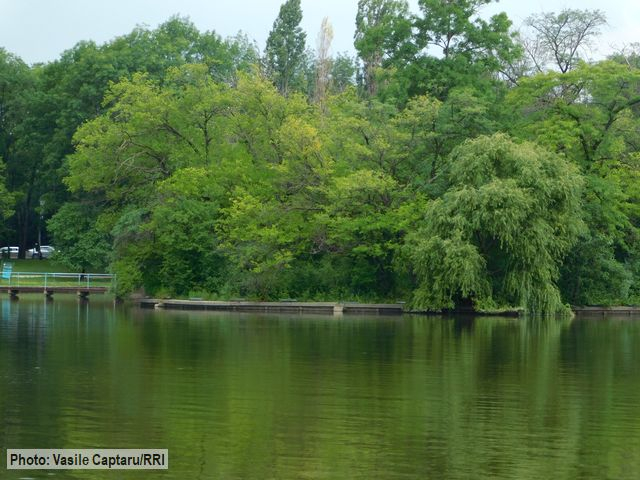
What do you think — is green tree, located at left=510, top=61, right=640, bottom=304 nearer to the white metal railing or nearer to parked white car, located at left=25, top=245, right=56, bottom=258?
the white metal railing

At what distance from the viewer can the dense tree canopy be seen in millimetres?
51062

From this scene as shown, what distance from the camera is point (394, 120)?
188 feet

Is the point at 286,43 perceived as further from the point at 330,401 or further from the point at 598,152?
the point at 330,401

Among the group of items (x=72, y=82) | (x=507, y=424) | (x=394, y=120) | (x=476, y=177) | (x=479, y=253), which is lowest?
(x=507, y=424)

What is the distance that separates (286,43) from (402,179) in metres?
46.9

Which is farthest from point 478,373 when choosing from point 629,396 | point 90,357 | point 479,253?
point 479,253

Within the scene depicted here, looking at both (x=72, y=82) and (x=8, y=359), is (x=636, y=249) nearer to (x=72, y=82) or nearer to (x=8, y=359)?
(x=8, y=359)

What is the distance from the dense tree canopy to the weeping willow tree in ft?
0.29

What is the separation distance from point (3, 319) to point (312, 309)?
15.8m

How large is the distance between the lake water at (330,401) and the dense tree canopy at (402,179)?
1106cm
